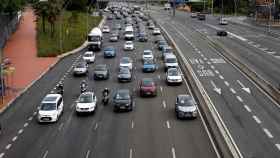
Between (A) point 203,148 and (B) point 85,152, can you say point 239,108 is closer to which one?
(A) point 203,148

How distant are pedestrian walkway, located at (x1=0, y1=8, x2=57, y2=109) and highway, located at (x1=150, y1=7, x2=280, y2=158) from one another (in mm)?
17626

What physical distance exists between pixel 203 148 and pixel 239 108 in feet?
36.0

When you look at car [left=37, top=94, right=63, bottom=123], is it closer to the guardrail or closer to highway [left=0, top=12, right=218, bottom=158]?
highway [left=0, top=12, right=218, bottom=158]

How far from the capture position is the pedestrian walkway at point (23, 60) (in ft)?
179

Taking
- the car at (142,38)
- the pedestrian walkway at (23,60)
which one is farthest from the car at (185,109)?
the car at (142,38)

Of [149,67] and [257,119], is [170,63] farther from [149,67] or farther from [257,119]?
[257,119]

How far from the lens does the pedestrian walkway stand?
2148 inches

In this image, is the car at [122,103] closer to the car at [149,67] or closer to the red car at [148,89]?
the red car at [148,89]

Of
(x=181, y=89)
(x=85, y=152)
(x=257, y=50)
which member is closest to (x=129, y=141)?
(x=85, y=152)

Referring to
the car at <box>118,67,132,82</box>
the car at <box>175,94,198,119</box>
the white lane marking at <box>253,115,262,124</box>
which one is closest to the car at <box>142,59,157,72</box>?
the car at <box>118,67,132,82</box>

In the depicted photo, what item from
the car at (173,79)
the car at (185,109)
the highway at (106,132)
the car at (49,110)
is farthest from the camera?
the car at (173,79)

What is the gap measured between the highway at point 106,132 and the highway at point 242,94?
1.88 meters

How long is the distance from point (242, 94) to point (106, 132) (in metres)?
16.0

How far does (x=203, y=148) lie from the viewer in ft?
110
